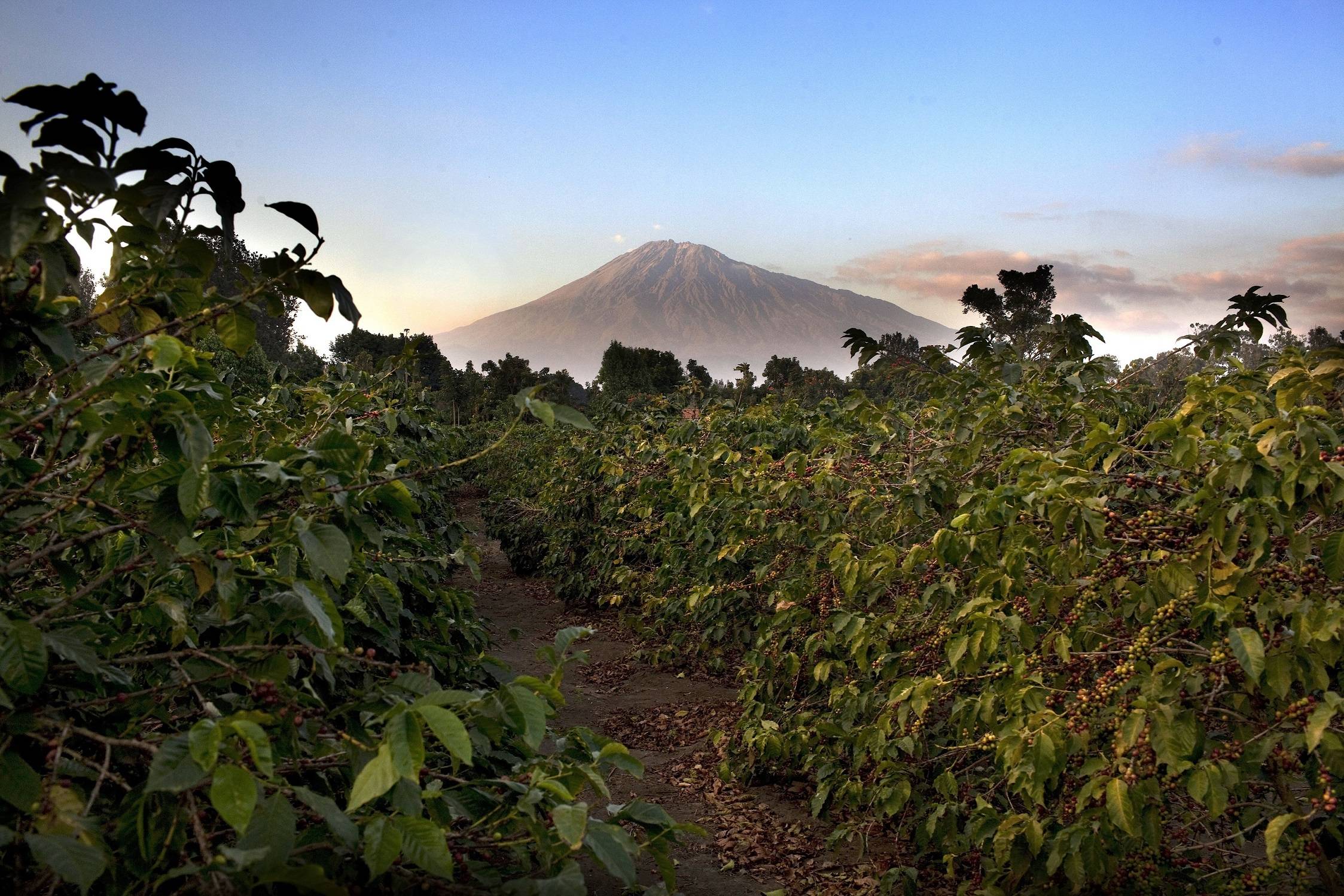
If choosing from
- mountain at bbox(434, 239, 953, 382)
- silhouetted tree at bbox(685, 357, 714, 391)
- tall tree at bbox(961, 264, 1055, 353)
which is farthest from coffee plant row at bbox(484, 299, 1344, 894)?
mountain at bbox(434, 239, 953, 382)

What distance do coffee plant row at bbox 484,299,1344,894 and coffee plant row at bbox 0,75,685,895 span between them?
5.79 ft

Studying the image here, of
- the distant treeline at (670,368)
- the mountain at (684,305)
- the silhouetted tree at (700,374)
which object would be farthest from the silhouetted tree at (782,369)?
the mountain at (684,305)

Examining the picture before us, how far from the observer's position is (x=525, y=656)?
9250 millimetres

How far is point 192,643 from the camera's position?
1.78 m

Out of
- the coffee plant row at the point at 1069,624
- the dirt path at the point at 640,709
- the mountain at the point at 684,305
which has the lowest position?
the dirt path at the point at 640,709

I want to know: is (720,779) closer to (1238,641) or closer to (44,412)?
(1238,641)

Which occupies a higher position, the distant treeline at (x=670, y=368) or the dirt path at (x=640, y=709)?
the distant treeline at (x=670, y=368)

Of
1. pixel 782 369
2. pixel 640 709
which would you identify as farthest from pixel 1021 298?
pixel 640 709

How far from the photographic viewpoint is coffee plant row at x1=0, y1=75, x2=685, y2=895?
4.13 ft

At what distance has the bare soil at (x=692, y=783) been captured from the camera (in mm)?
4504

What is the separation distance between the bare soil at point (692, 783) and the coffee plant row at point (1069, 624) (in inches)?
11.4

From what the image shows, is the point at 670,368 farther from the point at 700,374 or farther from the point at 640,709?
the point at 640,709

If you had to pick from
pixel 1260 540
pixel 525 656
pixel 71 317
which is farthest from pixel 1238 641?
pixel 525 656

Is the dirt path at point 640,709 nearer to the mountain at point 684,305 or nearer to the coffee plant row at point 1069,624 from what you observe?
the coffee plant row at point 1069,624
